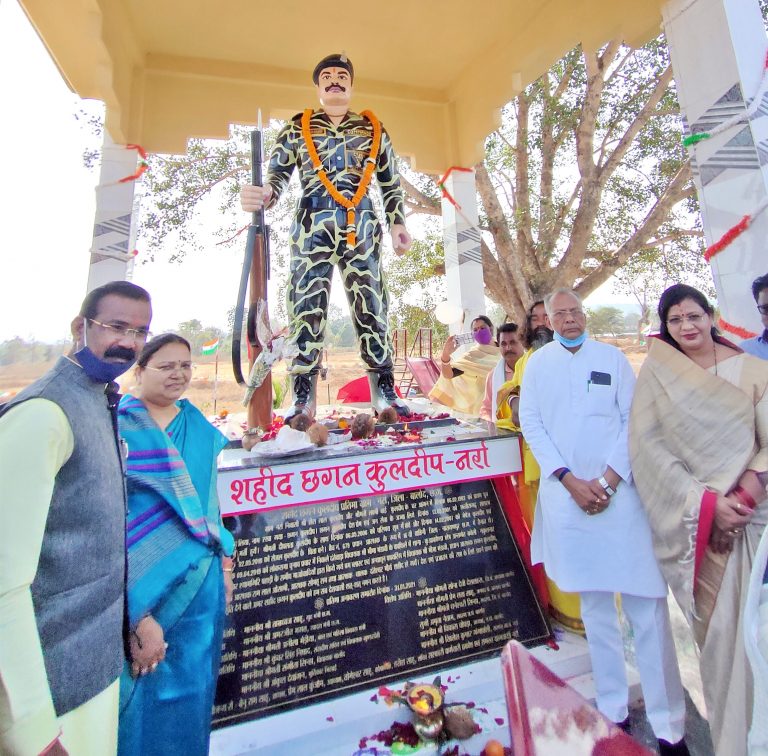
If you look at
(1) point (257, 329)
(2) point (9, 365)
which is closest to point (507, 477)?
(1) point (257, 329)

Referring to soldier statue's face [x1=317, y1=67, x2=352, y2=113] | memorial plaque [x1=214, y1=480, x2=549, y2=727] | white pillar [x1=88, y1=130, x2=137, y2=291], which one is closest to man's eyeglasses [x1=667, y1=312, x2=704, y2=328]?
memorial plaque [x1=214, y1=480, x2=549, y2=727]

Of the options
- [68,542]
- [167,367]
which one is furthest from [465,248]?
[68,542]

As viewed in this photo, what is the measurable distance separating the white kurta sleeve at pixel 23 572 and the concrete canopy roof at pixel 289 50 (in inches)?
125

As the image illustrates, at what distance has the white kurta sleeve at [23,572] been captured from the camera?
2.37ft

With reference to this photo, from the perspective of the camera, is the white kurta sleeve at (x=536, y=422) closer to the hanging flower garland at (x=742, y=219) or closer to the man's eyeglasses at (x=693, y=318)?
the man's eyeglasses at (x=693, y=318)

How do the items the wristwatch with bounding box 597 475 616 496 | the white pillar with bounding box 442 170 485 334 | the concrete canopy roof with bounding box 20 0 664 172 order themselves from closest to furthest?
the wristwatch with bounding box 597 475 616 496
the concrete canopy roof with bounding box 20 0 664 172
the white pillar with bounding box 442 170 485 334

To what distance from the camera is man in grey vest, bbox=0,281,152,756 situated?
742 mm

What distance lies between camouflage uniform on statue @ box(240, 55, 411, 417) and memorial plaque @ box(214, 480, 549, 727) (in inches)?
31.4

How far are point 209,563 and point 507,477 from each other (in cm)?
158

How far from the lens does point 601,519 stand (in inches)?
68.0

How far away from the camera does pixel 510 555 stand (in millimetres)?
2203

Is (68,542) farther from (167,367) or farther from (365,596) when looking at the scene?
(365,596)

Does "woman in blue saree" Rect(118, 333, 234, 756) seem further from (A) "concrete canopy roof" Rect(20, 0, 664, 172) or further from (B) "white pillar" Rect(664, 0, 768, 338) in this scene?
(A) "concrete canopy roof" Rect(20, 0, 664, 172)

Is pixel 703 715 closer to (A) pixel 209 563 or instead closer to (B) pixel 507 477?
(B) pixel 507 477
